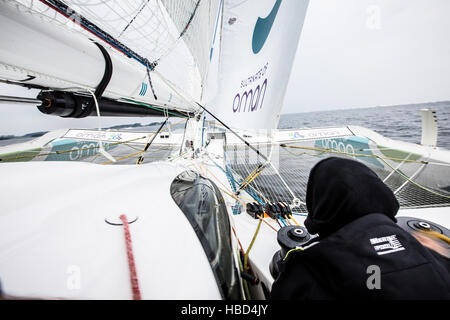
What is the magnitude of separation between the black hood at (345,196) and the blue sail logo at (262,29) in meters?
1.34

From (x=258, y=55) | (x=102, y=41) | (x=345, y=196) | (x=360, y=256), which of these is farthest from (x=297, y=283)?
(x=258, y=55)

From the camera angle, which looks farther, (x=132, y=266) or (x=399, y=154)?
(x=399, y=154)

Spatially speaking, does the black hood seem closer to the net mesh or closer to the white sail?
the net mesh

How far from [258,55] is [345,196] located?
147cm

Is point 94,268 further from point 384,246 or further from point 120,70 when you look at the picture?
point 120,70

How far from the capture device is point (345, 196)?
0.48 metres

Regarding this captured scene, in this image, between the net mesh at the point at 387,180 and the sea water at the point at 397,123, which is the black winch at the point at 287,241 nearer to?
the net mesh at the point at 387,180

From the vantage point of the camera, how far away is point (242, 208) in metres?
1.40

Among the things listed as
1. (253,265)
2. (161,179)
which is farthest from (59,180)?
(253,265)

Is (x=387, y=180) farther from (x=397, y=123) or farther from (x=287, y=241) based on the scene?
(x=397, y=123)

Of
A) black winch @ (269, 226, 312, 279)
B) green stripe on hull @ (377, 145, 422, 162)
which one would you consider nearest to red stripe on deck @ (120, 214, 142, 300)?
black winch @ (269, 226, 312, 279)

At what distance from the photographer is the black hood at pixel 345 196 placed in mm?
466

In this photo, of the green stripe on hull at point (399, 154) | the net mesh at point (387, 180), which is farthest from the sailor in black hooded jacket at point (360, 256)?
the green stripe on hull at point (399, 154)

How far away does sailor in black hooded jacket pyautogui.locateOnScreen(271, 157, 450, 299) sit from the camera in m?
0.34
